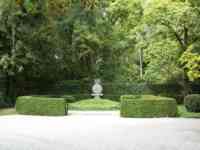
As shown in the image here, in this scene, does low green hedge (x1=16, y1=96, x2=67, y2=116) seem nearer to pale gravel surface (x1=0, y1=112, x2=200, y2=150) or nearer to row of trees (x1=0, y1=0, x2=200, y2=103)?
row of trees (x1=0, y1=0, x2=200, y2=103)

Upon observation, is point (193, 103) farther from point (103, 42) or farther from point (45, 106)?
point (103, 42)

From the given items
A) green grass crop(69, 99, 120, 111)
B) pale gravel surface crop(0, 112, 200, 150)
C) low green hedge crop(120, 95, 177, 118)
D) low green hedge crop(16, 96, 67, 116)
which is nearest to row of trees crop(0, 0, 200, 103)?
low green hedge crop(120, 95, 177, 118)

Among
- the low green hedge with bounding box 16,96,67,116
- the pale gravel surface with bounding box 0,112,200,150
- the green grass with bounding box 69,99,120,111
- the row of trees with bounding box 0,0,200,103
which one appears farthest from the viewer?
the row of trees with bounding box 0,0,200,103

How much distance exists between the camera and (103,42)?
1167 inches

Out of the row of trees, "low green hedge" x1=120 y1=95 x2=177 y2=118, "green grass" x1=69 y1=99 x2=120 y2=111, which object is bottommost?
"green grass" x1=69 y1=99 x2=120 y2=111

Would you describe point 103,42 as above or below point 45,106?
above

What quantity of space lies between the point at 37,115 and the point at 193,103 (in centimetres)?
910

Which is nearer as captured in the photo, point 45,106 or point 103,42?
point 45,106

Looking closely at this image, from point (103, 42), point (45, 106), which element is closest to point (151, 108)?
point (45, 106)

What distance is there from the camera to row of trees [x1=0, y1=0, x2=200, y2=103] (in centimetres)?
2342

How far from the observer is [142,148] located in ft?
27.9

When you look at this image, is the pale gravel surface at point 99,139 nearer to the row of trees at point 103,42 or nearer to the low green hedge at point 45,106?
the low green hedge at point 45,106

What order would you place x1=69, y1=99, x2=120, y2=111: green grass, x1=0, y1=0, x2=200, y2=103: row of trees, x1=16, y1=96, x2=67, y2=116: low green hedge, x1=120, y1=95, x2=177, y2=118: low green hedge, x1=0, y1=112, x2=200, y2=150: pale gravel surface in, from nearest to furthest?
x1=0, y1=112, x2=200, y2=150: pale gravel surface
x1=120, y1=95, x2=177, y2=118: low green hedge
x1=16, y1=96, x2=67, y2=116: low green hedge
x1=69, y1=99, x2=120, y2=111: green grass
x1=0, y1=0, x2=200, y2=103: row of trees

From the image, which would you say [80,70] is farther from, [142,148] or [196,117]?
[142,148]
